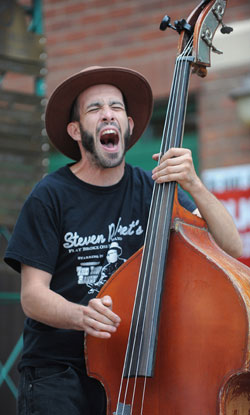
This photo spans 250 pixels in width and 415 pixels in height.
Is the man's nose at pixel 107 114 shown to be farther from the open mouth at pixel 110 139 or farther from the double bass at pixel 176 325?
the double bass at pixel 176 325

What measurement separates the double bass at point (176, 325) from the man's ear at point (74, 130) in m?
0.51

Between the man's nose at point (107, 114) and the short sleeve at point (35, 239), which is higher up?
the man's nose at point (107, 114)

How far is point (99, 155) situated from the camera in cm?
273

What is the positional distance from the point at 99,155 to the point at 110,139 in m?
0.09

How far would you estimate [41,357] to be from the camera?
2.67 meters

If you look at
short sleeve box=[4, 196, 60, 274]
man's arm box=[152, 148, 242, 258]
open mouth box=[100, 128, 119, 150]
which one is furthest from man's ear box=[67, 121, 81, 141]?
man's arm box=[152, 148, 242, 258]

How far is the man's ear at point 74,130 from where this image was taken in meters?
2.90

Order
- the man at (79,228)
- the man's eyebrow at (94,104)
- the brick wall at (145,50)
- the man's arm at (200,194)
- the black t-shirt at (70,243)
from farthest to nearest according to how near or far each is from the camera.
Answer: the brick wall at (145,50), the man's eyebrow at (94,104), the black t-shirt at (70,243), the man at (79,228), the man's arm at (200,194)

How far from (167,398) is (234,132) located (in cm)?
433

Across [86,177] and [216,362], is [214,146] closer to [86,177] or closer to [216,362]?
[86,177]

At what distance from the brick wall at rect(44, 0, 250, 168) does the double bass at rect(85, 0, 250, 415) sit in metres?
3.90

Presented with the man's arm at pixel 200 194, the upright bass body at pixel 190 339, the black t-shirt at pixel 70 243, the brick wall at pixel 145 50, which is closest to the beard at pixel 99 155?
the black t-shirt at pixel 70 243

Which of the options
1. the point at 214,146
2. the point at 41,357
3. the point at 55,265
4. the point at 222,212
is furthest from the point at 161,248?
the point at 214,146

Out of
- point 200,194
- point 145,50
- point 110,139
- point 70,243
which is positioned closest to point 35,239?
point 70,243
